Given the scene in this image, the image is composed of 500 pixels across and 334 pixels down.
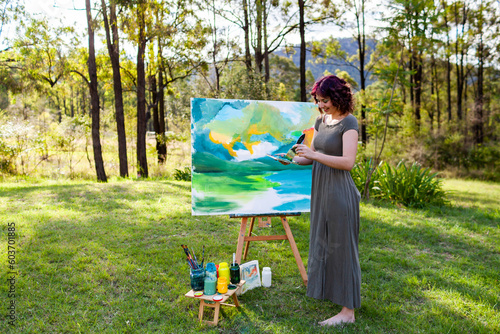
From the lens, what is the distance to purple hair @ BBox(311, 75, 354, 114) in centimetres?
229

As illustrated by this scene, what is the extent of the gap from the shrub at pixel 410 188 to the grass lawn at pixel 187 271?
2.11 feet

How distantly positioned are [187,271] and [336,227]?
64.1 inches

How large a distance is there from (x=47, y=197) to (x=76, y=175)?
5.32m

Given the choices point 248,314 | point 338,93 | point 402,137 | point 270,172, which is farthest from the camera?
point 402,137

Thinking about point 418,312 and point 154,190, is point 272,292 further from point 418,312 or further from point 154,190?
point 154,190

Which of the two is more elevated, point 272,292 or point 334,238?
point 334,238

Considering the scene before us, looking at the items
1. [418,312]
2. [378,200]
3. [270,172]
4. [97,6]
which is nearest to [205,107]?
[270,172]

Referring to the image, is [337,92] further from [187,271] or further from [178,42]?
[178,42]

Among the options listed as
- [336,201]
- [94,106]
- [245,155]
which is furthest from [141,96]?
[336,201]

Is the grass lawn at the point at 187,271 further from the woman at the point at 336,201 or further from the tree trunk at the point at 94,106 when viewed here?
the tree trunk at the point at 94,106

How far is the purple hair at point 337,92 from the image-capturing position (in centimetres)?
229

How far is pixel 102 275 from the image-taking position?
3090 mm

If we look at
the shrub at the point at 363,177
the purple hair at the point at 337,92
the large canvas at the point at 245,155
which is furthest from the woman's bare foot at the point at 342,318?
the shrub at the point at 363,177

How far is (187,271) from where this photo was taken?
3.27 meters
